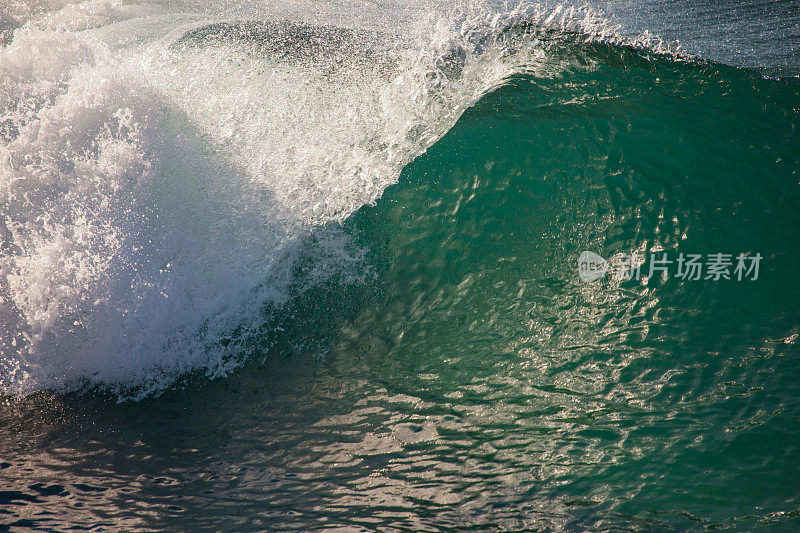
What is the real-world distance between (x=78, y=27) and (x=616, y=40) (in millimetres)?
5924

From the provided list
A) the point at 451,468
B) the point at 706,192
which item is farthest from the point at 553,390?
the point at 706,192

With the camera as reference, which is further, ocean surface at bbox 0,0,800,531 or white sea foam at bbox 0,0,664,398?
white sea foam at bbox 0,0,664,398

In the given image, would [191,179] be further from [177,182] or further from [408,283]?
[408,283]

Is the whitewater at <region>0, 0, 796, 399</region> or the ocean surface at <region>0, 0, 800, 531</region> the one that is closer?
the ocean surface at <region>0, 0, 800, 531</region>

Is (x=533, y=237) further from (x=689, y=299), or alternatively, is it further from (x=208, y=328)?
(x=208, y=328)

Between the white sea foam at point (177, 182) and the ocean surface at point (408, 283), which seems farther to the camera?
the white sea foam at point (177, 182)

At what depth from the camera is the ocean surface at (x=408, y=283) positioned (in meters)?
2.35

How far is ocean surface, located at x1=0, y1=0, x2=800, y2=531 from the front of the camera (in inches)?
92.7

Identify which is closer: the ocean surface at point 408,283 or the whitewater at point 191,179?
the ocean surface at point 408,283

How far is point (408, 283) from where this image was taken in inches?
130

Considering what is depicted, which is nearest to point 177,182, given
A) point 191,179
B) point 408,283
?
point 191,179

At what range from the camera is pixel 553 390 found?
106 inches

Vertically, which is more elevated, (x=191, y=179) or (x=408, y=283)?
(x=191, y=179)

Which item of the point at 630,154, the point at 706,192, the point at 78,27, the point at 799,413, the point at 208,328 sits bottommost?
the point at 799,413
